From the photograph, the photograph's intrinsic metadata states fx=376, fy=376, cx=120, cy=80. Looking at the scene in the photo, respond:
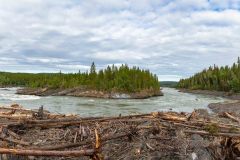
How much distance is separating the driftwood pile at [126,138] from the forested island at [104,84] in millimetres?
94978

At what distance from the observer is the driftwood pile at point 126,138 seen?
328 inches

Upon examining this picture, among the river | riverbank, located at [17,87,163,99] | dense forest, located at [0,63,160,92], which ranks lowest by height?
the river

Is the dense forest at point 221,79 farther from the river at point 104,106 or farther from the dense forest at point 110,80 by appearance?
the river at point 104,106

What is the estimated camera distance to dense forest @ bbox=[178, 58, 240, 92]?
126125mm

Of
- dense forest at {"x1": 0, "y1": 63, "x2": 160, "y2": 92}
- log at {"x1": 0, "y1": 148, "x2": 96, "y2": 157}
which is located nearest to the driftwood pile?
log at {"x1": 0, "y1": 148, "x2": 96, "y2": 157}

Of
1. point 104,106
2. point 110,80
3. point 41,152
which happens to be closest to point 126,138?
point 41,152

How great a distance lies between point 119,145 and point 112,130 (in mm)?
1279

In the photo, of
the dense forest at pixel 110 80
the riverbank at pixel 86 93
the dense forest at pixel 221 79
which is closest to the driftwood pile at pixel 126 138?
the riverbank at pixel 86 93

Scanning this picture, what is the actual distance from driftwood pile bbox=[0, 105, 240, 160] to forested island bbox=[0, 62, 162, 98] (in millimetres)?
94978

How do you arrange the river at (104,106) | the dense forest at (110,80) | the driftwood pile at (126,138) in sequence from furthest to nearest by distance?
the dense forest at (110,80) → the river at (104,106) → the driftwood pile at (126,138)

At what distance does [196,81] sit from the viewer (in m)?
174

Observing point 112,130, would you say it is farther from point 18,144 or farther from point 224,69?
point 224,69

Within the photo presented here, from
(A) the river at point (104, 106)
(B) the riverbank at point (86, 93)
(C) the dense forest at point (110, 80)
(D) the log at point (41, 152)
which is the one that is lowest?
(A) the river at point (104, 106)

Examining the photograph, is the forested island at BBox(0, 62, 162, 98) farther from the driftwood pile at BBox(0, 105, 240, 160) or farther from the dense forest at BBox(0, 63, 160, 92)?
the driftwood pile at BBox(0, 105, 240, 160)
